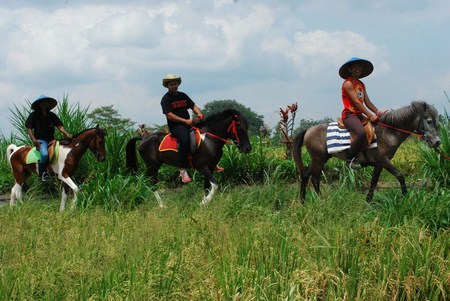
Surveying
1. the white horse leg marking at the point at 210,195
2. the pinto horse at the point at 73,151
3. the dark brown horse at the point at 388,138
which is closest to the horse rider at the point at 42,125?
the pinto horse at the point at 73,151

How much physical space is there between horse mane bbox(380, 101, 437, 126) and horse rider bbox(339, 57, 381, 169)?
7.7 inches

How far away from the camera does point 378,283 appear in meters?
4.60

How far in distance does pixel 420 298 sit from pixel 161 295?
1.98 meters

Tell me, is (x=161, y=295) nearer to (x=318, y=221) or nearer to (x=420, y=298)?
(x=420, y=298)

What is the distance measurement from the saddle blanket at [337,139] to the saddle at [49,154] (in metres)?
4.41

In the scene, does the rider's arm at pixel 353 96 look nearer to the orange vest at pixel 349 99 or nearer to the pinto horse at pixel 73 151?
the orange vest at pixel 349 99

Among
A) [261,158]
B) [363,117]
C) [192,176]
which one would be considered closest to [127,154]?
[192,176]

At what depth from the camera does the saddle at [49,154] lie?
400 inches

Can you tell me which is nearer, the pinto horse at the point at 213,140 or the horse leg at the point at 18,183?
the pinto horse at the point at 213,140

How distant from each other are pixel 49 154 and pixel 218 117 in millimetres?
2839

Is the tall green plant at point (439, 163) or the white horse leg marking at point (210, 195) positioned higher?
the tall green plant at point (439, 163)

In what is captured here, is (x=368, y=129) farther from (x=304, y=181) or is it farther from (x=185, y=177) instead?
(x=185, y=177)

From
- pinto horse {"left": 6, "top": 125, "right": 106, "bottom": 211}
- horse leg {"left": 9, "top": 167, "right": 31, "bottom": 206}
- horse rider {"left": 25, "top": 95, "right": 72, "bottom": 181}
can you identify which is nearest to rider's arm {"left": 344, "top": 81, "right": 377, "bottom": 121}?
pinto horse {"left": 6, "top": 125, "right": 106, "bottom": 211}

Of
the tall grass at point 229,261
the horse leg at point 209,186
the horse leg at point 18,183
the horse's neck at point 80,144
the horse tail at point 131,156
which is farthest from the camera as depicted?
the horse tail at point 131,156
